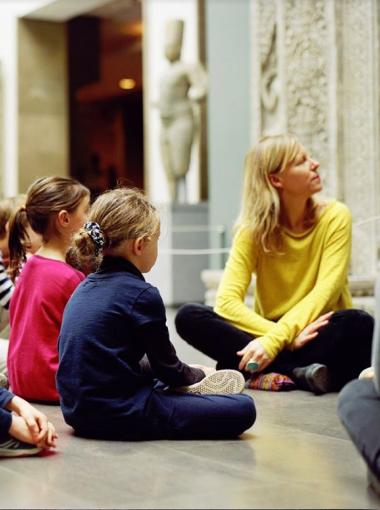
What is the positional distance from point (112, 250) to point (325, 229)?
4.91 ft

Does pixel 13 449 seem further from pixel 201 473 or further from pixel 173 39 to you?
pixel 173 39

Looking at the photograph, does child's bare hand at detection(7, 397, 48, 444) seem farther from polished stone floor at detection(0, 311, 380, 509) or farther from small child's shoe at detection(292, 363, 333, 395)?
small child's shoe at detection(292, 363, 333, 395)

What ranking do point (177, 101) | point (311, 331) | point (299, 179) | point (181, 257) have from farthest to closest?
point (177, 101)
point (181, 257)
point (299, 179)
point (311, 331)

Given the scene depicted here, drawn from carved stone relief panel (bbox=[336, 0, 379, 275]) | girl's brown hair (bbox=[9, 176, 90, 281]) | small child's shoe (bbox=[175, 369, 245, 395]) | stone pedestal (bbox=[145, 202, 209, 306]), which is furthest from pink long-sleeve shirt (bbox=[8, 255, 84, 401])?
stone pedestal (bbox=[145, 202, 209, 306])

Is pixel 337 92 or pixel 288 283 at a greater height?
pixel 337 92

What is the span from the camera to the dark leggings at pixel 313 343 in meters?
4.48

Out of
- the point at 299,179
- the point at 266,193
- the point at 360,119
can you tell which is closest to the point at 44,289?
the point at 266,193

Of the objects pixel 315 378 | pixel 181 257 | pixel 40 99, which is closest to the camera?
pixel 315 378

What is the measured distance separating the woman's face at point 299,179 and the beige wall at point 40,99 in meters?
11.5

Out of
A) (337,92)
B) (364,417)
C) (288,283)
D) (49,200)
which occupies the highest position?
(337,92)

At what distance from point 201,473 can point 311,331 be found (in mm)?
1697

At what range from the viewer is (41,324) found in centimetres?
413

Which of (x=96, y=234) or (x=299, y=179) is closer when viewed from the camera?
(x=96, y=234)

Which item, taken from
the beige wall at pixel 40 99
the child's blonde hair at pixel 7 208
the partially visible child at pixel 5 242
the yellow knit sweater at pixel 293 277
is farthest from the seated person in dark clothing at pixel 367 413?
the beige wall at pixel 40 99
